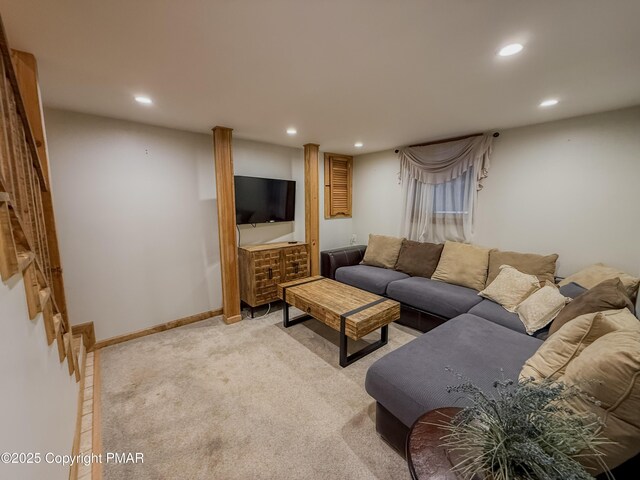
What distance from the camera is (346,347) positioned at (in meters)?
2.33

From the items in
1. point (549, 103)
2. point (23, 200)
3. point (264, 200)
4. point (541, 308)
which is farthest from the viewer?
point (264, 200)

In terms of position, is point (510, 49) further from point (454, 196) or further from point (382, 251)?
point (382, 251)

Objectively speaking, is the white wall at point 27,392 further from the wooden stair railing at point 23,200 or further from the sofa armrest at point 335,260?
the sofa armrest at point 335,260

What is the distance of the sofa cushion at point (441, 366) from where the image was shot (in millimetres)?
1393

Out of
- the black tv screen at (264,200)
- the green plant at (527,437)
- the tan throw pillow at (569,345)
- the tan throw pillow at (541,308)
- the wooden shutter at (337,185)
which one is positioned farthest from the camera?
the wooden shutter at (337,185)

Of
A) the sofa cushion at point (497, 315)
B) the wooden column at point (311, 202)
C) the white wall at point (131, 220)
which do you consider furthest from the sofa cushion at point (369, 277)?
the white wall at point (131, 220)

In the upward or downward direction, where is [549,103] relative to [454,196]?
upward

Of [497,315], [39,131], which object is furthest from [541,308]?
[39,131]

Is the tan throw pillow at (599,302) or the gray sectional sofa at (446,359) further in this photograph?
the tan throw pillow at (599,302)

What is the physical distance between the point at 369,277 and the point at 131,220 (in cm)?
283

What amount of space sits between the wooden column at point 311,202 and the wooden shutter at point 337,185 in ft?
2.03

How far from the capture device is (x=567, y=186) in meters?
2.68

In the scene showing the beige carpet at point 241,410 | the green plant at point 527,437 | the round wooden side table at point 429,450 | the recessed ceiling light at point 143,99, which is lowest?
the beige carpet at point 241,410

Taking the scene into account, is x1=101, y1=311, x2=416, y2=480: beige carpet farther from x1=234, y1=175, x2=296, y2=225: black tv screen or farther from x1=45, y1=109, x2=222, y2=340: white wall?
x1=234, y1=175, x2=296, y2=225: black tv screen
